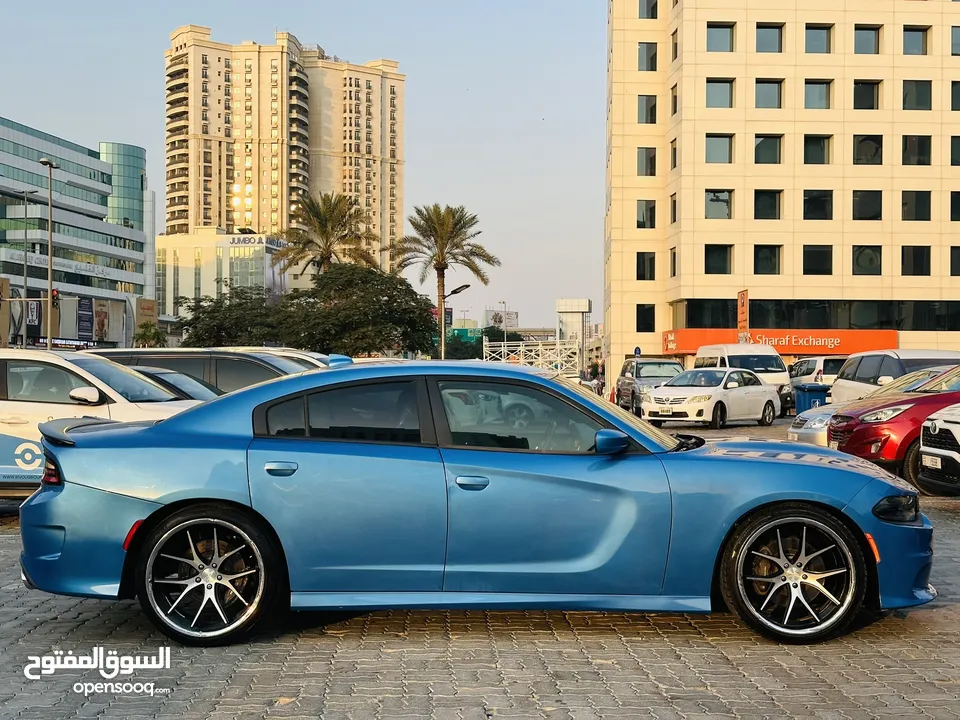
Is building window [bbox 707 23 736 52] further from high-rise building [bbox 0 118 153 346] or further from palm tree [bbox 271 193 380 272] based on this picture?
high-rise building [bbox 0 118 153 346]

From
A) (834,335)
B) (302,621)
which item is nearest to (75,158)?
(834,335)

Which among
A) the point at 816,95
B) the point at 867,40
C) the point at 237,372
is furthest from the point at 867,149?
the point at 237,372

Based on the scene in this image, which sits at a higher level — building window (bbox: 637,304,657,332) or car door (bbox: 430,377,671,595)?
building window (bbox: 637,304,657,332)

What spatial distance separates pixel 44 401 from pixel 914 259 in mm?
56781

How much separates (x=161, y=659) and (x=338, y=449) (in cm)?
132

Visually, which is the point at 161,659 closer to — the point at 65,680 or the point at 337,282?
the point at 65,680

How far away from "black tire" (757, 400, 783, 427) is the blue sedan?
20678 millimetres

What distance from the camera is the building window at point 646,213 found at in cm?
6212

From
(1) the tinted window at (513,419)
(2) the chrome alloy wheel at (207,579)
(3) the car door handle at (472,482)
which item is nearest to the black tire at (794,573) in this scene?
(1) the tinted window at (513,419)

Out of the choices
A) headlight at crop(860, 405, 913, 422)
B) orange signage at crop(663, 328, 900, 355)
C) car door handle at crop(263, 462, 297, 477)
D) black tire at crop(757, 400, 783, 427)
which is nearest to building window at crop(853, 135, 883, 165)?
orange signage at crop(663, 328, 900, 355)

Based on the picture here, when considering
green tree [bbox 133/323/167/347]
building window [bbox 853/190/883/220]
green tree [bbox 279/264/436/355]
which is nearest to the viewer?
green tree [bbox 279/264/436/355]

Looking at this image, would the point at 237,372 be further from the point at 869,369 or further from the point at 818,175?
the point at 818,175

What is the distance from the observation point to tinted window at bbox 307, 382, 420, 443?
17.3 ft

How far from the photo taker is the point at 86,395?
951 centimetres
